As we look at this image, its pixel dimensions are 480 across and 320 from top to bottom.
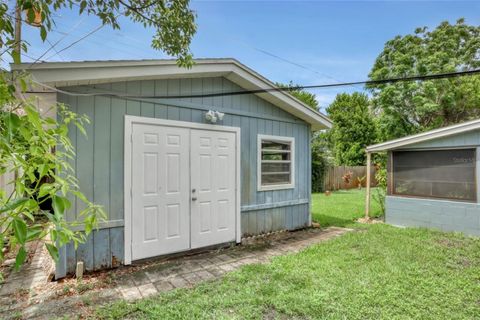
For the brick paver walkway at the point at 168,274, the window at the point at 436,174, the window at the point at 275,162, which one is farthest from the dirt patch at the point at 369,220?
the window at the point at 275,162

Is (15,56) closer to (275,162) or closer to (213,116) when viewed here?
(213,116)

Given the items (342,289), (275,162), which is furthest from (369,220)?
(342,289)

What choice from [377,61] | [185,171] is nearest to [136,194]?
[185,171]

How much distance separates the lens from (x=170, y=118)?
4.25m

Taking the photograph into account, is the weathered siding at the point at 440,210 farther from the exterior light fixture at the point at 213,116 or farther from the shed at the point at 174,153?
the exterior light fixture at the point at 213,116

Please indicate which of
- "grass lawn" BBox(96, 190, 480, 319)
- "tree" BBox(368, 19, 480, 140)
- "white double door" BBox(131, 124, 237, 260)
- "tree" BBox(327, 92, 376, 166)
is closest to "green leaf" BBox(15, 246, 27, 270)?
"grass lawn" BBox(96, 190, 480, 319)

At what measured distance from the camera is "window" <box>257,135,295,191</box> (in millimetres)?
5504

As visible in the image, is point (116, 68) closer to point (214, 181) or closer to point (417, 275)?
point (214, 181)

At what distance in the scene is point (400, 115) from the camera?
14.7m

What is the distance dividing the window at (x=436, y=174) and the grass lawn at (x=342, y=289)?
1.50m

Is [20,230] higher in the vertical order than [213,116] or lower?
lower

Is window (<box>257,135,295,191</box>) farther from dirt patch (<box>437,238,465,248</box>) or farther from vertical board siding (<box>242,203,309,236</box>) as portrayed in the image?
dirt patch (<box>437,238,465,248</box>)

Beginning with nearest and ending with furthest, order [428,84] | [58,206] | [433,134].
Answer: [58,206], [433,134], [428,84]

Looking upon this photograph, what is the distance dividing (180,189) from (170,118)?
3.82ft
